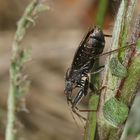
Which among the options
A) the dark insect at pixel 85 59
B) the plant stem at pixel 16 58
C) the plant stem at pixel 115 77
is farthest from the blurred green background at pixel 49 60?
the plant stem at pixel 115 77

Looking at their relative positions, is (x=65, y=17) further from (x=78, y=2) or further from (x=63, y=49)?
(x=63, y=49)

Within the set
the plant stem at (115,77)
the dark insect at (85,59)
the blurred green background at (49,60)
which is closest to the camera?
the plant stem at (115,77)

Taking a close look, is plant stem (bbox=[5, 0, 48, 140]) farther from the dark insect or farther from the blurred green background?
the blurred green background

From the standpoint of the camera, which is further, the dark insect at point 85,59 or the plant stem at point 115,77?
the dark insect at point 85,59

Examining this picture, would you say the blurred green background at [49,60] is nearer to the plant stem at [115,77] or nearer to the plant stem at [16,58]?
the plant stem at [16,58]

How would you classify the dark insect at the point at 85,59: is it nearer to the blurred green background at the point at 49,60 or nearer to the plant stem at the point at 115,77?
the plant stem at the point at 115,77

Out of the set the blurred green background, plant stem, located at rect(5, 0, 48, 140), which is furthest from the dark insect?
the blurred green background

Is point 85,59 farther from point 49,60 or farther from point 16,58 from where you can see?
point 49,60

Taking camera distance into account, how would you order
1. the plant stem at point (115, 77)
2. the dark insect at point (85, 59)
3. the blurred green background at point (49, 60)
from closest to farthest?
the plant stem at point (115, 77), the dark insect at point (85, 59), the blurred green background at point (49, 60)

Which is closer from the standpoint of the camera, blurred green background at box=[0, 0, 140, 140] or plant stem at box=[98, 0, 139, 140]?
plant stem at box=[98, 0, 139, 140]
